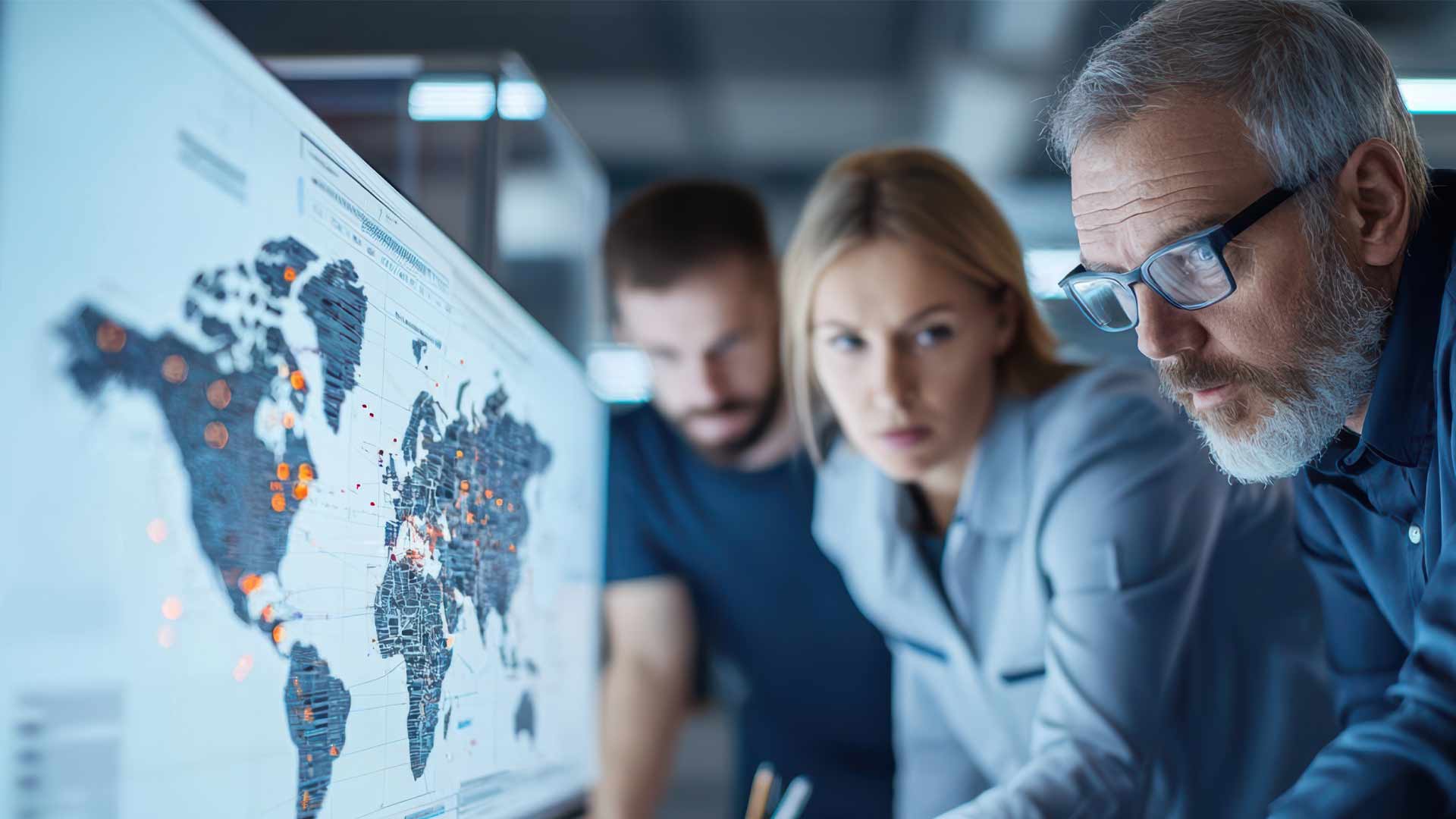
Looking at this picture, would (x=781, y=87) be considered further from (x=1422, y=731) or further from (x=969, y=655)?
(x=1422, y=731)

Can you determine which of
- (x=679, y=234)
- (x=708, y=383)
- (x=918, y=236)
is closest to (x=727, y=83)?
(x=679, y=234)

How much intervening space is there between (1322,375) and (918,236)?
536 millimetres

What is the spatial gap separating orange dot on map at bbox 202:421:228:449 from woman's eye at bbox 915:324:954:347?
977mm

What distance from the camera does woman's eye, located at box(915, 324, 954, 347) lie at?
4.47 feet

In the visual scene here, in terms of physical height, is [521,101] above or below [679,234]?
above

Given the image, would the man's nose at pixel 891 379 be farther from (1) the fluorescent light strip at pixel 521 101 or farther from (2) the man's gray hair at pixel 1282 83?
(1) the fluorescent light strip at pixel 521 101

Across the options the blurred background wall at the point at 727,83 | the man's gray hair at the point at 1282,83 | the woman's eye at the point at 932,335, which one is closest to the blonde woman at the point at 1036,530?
the woman's eye at the point at 932,335

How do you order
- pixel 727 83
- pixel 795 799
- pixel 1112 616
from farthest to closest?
pixel 727 83
pixel 795 799
pixel 1112 616

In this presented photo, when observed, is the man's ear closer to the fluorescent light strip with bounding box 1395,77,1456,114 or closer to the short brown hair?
the fluorescent light strip with bounding box 1395,77,1456,114

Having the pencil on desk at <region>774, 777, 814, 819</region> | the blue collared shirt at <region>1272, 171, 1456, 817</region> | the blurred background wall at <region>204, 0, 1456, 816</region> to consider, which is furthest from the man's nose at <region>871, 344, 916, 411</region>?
the blurred background wall at <region>204, 0, 1456, 816</region>

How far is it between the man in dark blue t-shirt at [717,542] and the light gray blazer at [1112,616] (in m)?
0.25

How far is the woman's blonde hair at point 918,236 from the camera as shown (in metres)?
1.37

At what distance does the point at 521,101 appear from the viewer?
5.16ft

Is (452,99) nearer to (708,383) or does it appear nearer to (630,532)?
(708,383)
